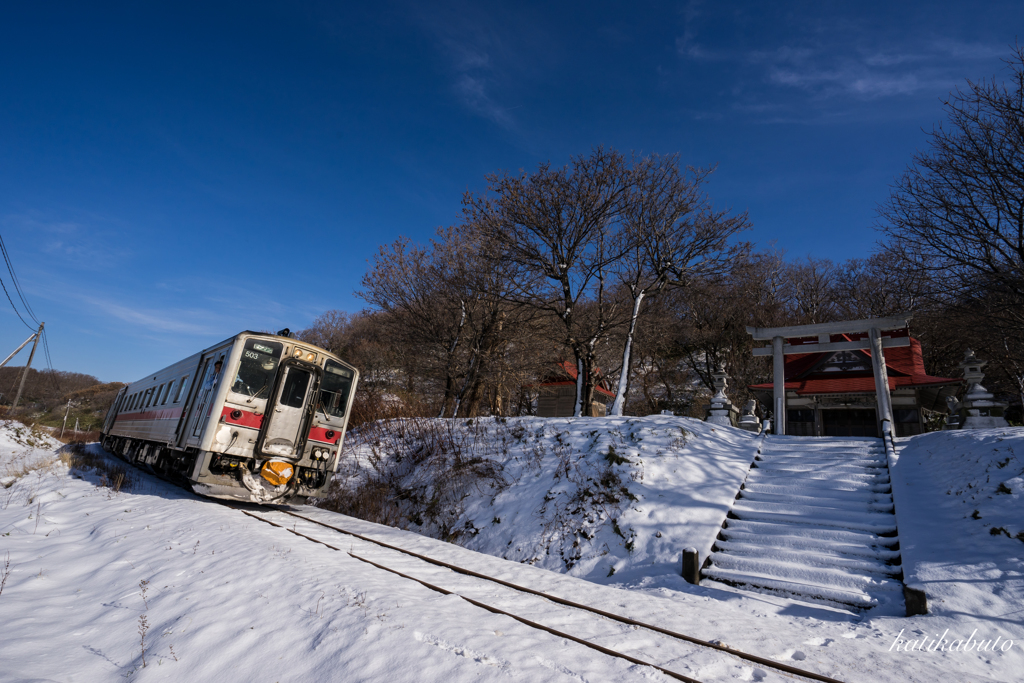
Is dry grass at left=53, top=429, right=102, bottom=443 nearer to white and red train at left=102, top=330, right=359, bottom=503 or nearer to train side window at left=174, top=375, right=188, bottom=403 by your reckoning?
train side window at left=174, top=375, right=188, bottom=403

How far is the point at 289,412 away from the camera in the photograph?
10.3m

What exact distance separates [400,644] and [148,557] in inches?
166

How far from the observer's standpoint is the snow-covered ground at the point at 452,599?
161 inches

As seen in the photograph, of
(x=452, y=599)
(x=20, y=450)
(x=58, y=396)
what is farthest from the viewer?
(x=58, y=396)

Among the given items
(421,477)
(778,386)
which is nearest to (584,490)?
(421,477)

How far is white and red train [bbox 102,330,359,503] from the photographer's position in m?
9.52

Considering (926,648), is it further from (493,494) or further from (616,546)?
(493,494)

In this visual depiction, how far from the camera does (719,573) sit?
23.4 ft

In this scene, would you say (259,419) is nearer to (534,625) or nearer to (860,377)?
(534,625)

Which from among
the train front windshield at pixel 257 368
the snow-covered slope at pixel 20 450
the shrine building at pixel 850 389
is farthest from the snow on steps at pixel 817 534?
the snow-covered slope at pixel 20 450

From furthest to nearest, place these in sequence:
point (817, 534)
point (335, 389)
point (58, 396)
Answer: point (58, 396) → point (335, 389) → point (817, 534)

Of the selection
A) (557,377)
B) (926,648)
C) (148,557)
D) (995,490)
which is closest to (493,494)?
(148,557)

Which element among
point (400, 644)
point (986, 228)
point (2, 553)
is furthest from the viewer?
point (986, 228)

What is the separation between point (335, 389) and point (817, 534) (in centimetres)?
959
